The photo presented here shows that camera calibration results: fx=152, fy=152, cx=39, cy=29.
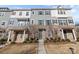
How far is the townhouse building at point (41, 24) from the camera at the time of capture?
2.80 metres

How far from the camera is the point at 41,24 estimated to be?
286 cm

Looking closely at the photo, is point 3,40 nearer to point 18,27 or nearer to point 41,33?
point 18,27

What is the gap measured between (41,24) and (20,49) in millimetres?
605

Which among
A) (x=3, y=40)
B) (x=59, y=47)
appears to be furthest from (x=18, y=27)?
(x=59, y=47)

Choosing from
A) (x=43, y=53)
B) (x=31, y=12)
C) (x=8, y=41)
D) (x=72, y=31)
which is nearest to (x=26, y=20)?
(x=31, y=12)

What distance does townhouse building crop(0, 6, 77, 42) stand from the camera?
9.20ft

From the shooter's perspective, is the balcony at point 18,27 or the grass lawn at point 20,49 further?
the balcony at point 18,27

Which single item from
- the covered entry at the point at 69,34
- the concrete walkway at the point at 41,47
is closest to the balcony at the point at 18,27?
the concrete walkway at the point at 41,47

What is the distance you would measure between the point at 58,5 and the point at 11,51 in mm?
1232

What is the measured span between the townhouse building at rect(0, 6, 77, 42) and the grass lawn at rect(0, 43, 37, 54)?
0.11 meters

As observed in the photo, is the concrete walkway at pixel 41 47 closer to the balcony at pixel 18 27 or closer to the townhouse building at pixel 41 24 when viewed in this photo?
the townhouse building at pixel 41 24

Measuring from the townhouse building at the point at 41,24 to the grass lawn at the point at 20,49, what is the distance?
0.11 metres

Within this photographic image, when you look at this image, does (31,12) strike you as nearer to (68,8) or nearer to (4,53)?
(68,8)
